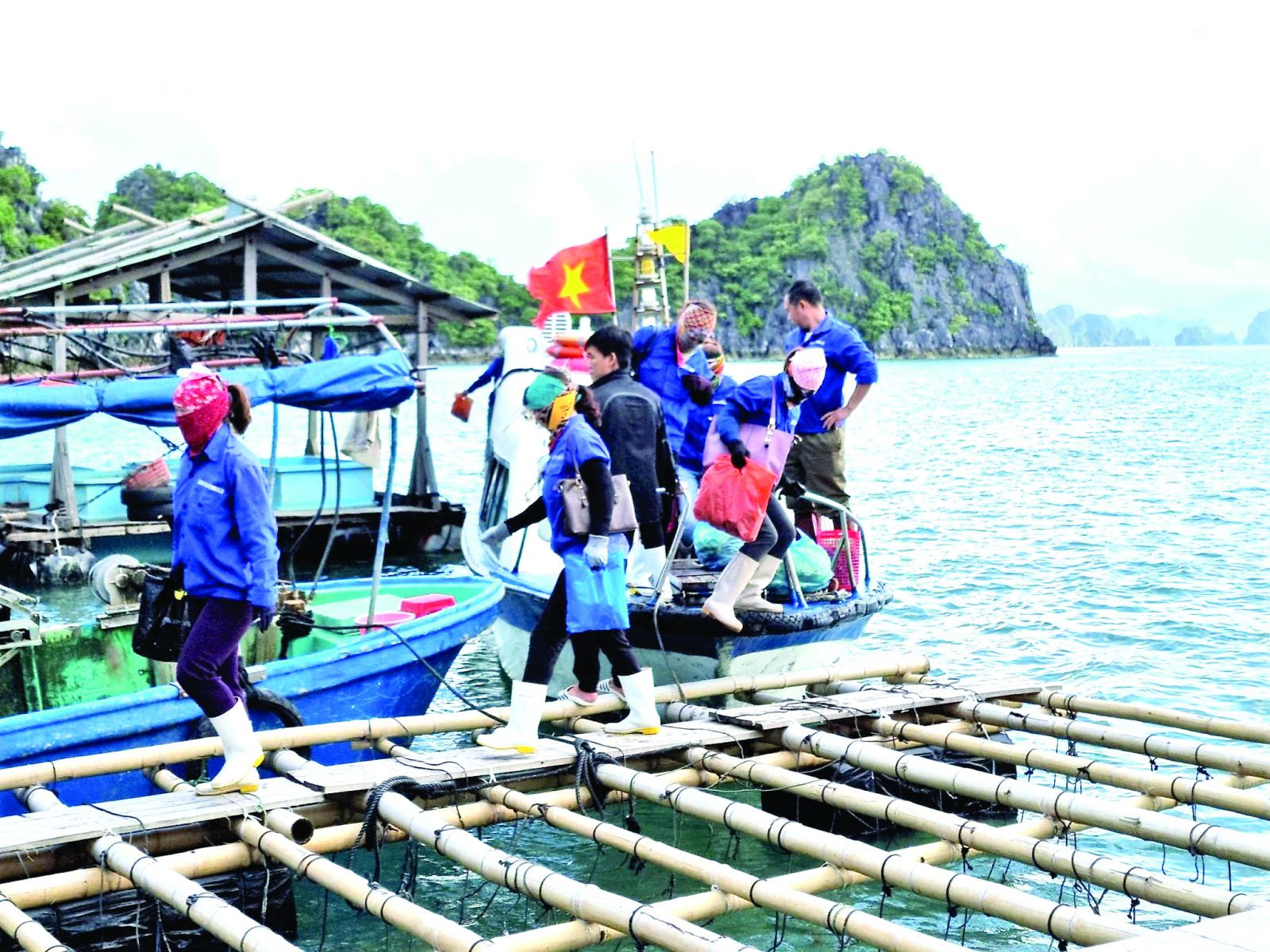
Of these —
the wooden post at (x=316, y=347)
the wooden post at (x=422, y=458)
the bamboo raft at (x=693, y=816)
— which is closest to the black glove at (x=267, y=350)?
the bamboo raft at (x=693, y=816)

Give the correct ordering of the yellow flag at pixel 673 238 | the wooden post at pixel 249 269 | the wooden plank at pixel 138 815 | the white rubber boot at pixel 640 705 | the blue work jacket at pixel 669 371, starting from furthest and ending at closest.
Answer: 1. the wooden post at pixel 249 269
2. the yellow flag at pixel 673 238
3. the blue work jacket at pixel 669 371
4. the white rubber boot at pixel 640 705
5. the wooden plank at pixel 138 815

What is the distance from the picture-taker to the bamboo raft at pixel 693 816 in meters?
5.66

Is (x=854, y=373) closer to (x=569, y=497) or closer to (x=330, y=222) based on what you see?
(x=569, y=497)

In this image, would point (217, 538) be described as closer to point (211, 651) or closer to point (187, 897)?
point (211, 651)

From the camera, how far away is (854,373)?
1043cm

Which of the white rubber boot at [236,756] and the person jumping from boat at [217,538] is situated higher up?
the person jumping from boat at [217,538]

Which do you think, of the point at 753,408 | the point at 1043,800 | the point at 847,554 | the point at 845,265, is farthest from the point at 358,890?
the point at 845,265

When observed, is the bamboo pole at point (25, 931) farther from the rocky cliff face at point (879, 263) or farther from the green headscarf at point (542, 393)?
the rocky cliff face at point (879, 263)

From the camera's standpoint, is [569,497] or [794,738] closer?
[569,497]

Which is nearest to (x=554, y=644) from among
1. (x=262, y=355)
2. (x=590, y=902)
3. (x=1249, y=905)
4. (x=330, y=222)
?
(x=590, y=902)

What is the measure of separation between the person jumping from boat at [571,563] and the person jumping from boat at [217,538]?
1.55m

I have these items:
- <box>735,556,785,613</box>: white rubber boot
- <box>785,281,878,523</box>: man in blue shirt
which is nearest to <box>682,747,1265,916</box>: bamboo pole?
<box>735,556,785,613</box>: white rubber boot

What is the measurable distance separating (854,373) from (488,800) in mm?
4544

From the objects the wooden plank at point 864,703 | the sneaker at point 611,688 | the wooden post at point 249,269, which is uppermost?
the wooden post at point 249,269
